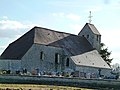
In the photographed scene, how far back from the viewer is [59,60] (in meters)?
74.9

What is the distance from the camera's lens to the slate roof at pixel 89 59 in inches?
2904

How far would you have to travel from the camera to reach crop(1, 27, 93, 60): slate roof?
6906 cm

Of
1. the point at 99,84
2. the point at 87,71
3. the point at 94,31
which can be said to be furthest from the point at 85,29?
the point at 99,84

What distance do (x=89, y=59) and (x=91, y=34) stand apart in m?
11.9

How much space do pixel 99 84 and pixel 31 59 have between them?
2033 centimetres

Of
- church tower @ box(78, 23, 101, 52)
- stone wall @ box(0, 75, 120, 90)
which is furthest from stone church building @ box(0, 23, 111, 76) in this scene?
stone wall @ box(0, 75, 120, 90)

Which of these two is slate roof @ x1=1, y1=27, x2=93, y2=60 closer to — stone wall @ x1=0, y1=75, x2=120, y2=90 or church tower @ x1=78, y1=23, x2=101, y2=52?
church tower @ x1=78, y1=23, x2=101, y2=52

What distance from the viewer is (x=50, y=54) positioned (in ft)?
239

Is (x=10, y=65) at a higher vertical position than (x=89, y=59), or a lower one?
lower

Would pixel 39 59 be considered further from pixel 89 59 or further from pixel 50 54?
pixel 89 59

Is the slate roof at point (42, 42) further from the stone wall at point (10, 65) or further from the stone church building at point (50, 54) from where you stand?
the stone wall at point (10, 65)

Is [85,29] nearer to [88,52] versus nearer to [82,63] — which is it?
[88,52]

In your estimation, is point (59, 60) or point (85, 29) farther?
point (85, 29)

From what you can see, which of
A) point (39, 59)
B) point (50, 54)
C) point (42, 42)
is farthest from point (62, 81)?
point (50, 54)
